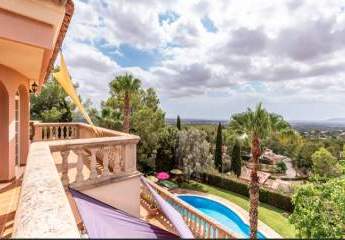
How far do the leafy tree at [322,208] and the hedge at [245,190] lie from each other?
14.7m

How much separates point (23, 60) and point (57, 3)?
270cm

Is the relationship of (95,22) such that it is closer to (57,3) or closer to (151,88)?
(57,3)

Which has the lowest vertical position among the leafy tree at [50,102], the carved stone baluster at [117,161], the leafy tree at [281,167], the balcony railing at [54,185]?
the leafy tree at [281,167]

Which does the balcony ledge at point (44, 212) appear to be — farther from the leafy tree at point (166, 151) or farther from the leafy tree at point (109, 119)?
the leafy tree at point (166, 151)

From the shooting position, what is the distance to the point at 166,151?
119ft

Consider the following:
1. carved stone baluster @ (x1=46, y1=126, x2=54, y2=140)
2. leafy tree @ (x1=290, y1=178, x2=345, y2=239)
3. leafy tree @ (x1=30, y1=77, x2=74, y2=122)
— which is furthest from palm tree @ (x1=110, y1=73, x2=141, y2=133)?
leafy tree @ (x1=290, y1=178, x2=345, y2=239)

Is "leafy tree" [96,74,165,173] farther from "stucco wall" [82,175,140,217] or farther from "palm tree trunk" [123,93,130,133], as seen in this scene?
"stucco wall" [82,175,140,217]

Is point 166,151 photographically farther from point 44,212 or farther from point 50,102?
point 44,212

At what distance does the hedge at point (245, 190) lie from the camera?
27969 millimetres

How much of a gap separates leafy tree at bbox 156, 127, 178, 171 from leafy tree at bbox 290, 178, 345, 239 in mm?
23358

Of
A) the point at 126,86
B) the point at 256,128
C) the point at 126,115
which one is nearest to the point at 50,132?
the point at 256,128

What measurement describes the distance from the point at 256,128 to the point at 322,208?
563cm


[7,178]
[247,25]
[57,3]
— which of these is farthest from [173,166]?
[57,3]

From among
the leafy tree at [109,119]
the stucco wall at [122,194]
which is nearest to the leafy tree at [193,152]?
the leafy tree at [109,119]
